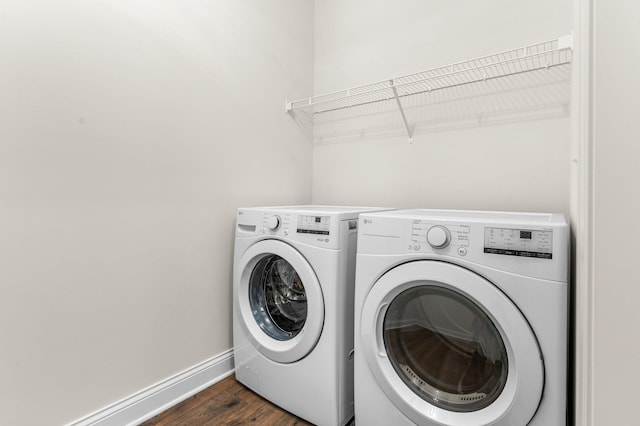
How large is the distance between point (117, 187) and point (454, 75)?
5.61 ft

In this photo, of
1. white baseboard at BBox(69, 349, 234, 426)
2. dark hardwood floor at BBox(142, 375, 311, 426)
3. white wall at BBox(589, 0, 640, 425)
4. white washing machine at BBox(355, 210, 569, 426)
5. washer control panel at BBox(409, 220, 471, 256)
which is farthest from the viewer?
dark hardwood floor at BBox(142, 375, 311, 426)

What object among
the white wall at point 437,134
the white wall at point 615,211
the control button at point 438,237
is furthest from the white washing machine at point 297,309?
the white wall at point 615,211

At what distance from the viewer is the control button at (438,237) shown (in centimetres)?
93

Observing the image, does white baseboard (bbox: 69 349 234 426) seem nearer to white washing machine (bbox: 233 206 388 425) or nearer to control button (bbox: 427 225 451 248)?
white washing machine (bbox: 233 206 388 425)

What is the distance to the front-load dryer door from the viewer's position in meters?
0.83

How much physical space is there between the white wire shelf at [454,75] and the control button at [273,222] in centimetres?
89

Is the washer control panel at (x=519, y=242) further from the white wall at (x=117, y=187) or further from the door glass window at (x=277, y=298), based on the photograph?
the white wall at (x=117, y=187)

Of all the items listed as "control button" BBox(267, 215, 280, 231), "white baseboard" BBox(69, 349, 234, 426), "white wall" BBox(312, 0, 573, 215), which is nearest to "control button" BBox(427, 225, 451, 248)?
"control button" BBox(267, 215, 280, 231)

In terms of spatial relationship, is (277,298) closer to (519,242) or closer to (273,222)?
(273,222)

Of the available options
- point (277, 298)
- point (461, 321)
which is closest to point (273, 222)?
point (277, 298)

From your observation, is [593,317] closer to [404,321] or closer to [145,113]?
[404,321]

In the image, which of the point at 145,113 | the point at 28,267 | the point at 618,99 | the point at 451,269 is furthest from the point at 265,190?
the point at 618,99

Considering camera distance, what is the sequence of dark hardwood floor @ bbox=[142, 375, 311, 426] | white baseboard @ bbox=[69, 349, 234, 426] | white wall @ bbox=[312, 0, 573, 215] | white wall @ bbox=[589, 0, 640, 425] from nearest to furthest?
white wall @ bbox=[589, 0, 640, 425] < white baseboard @ bbox=[69, 349, 234, 426] < dark hardwood floor @ bbox=[142, 375, 311, 426] < white wall @ bbox=[312, 0, 573, 215]

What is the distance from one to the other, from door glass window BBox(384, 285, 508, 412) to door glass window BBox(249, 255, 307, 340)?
0.49 metres
